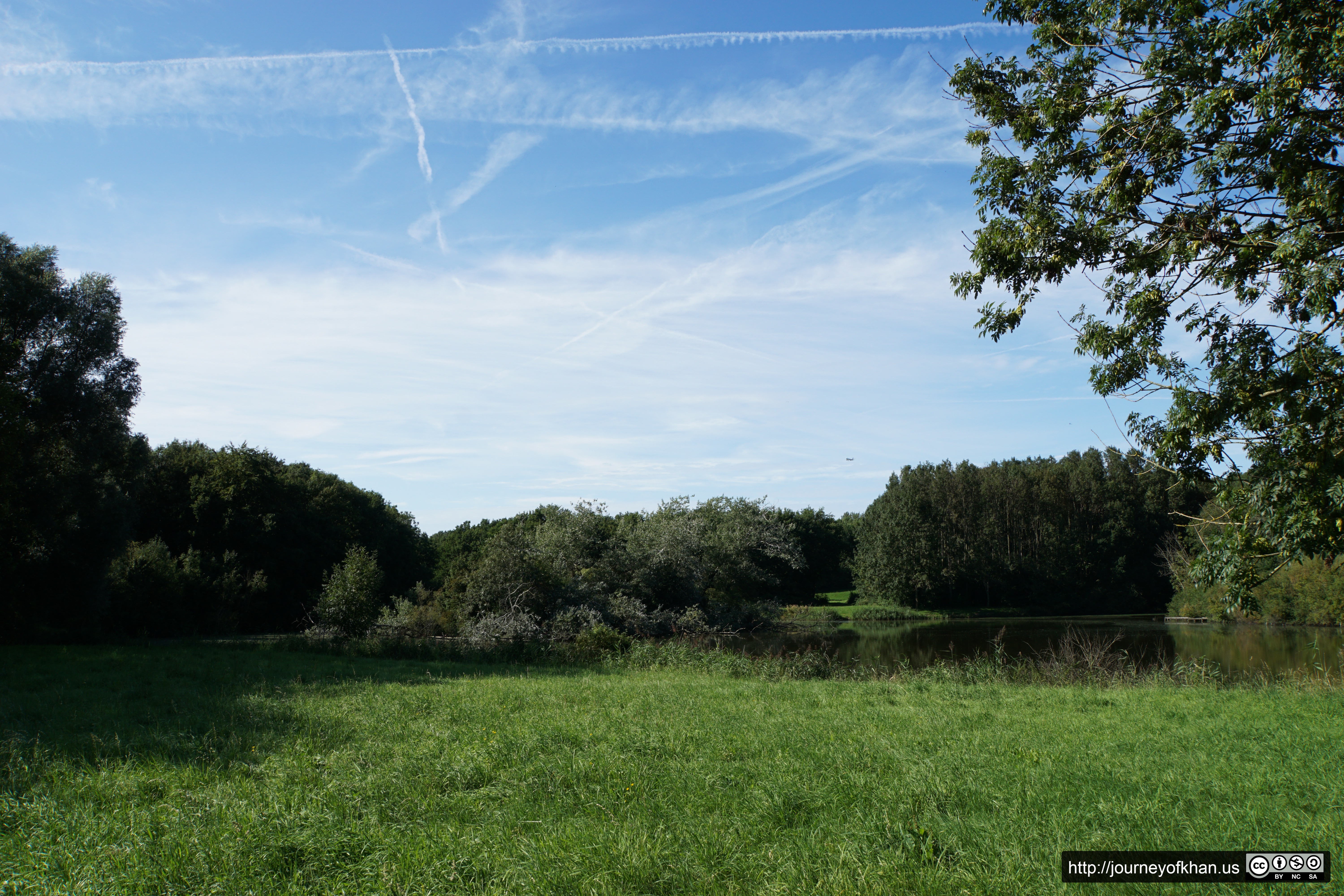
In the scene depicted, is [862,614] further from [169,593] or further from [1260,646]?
[169,593]

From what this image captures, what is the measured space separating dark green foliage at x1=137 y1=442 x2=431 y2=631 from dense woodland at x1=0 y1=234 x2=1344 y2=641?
0.10m

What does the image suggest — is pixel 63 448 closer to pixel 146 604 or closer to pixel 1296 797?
pixel 146 604

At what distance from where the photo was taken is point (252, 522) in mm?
34156

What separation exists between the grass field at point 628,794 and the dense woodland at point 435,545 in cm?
214

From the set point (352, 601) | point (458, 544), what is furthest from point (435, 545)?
point (352, 601)

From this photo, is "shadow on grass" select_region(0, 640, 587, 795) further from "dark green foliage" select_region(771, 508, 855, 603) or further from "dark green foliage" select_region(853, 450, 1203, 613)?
"dark green foliage" select_region(771, 508, 855, 603)

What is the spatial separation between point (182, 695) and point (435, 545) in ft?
172

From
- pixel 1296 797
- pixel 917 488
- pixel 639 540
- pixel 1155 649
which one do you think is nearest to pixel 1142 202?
pixel 1296 797

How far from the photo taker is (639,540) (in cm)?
3425

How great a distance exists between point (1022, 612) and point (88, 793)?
5841 centimetres

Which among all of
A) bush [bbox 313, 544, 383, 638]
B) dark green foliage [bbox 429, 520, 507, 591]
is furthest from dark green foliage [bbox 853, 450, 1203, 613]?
bush [bbox 313, 544, 383, 638]

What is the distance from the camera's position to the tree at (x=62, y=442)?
18750 mm

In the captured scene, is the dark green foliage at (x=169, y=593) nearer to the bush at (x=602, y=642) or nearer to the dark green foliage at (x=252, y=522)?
the dark green foliage at (x=252, y=522)

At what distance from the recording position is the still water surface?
20.9m
